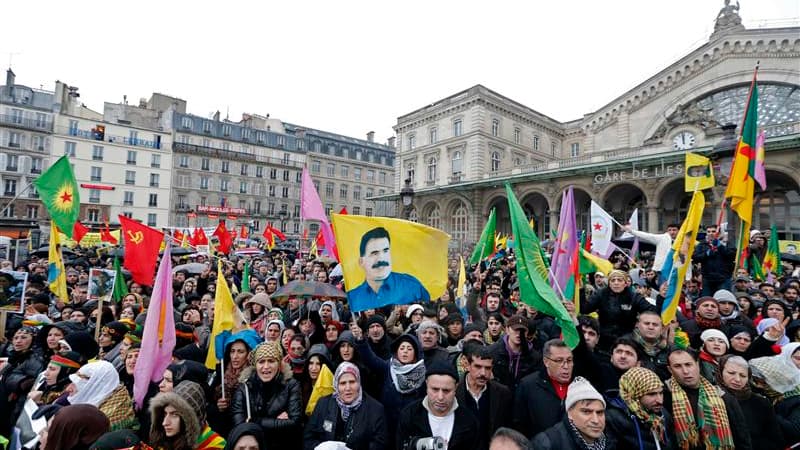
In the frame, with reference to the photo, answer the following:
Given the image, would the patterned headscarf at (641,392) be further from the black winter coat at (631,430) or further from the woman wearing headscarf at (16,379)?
the woman wearing headscarf at (16,379)

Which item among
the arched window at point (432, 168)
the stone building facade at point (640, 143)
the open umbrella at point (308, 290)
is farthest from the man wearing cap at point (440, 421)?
the arched window at point (432, 168)

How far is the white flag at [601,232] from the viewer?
9.92 metres

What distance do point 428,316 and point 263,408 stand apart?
276 centimetres

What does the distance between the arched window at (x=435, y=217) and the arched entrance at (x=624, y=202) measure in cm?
1192

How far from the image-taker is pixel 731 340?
439 cm

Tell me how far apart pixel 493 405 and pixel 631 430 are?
101 centimetres

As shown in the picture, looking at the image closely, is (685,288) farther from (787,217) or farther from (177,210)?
(177,210)

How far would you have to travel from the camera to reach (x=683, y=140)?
23.3 meters

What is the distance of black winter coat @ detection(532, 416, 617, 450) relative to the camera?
2.69 meters

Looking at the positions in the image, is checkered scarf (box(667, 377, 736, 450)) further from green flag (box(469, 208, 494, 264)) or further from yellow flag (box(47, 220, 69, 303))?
yellow flag (box(47, 220, 69, 303))

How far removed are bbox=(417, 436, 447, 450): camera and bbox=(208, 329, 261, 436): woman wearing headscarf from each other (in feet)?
5.99

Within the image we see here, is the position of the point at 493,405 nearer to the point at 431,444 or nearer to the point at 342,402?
the point at 431,444

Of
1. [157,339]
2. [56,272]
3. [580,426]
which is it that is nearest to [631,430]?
[580,426]

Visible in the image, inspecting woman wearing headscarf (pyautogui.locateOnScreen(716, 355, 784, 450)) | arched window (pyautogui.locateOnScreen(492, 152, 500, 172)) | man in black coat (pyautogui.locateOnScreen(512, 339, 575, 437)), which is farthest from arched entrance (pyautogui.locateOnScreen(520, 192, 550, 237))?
man in black coat (pyautogui.locateOnScreen(512, 339, 575, 437))
